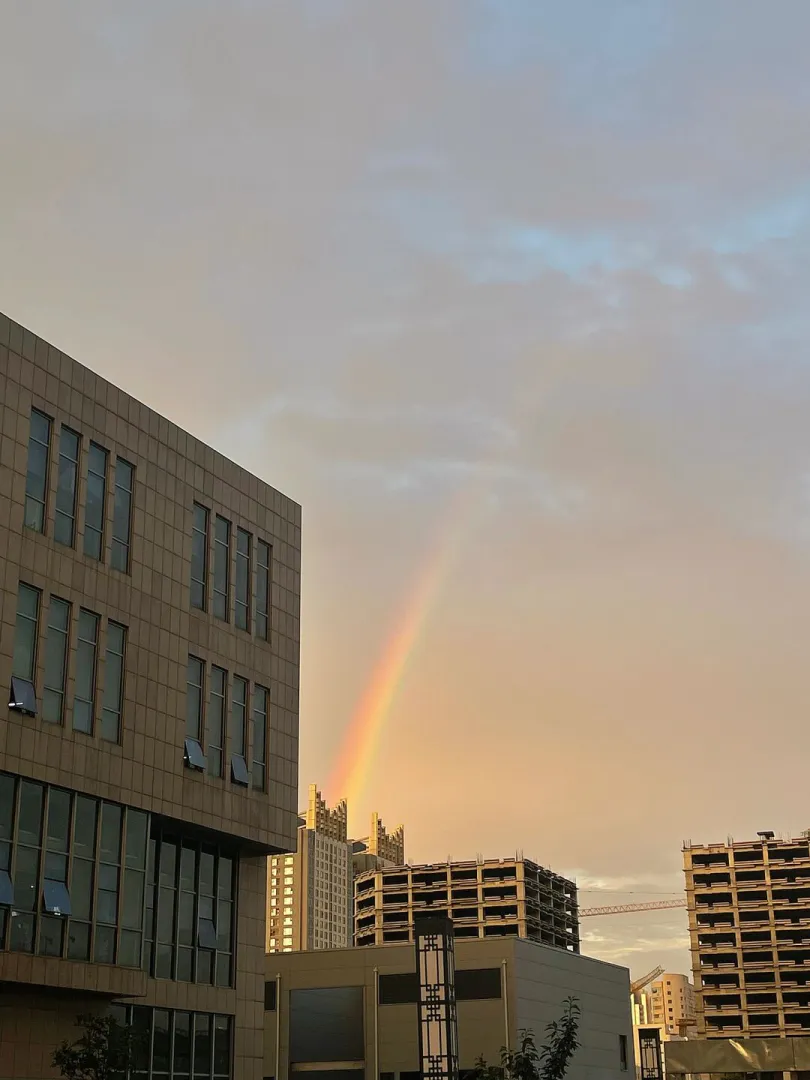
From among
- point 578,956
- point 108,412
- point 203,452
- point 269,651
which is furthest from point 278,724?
point 578,956

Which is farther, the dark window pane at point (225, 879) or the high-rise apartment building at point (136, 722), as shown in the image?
the dark window pane at point (225, 879)

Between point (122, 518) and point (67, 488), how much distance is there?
279 centimetres

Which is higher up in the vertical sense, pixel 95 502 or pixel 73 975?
pixel 95 502

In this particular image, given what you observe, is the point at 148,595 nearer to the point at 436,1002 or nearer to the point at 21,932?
Result: the point at 21,932

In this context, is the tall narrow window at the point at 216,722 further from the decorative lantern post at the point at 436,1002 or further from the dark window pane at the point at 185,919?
the decorative lantern post at the point at 436,1002

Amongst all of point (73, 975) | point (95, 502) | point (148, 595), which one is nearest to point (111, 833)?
point (73, 975)

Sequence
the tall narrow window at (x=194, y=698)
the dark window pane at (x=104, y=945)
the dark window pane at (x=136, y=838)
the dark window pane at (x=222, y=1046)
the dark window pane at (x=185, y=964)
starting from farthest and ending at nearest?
the dark window pane at (x=222, y=1046) → the tall narrow window at (x=194, y=698) → the dark window pane at (x=185, y=964) → the dark window pane at (x=136, y=838) → the dark window pane at (x=104, y=945)

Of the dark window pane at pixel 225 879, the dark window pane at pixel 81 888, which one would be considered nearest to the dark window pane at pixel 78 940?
the dark window pane at pixel 81 888

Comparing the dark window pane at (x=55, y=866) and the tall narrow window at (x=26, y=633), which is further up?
the tall narrow window at (x=26, y=633)

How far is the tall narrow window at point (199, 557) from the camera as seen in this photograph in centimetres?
4544

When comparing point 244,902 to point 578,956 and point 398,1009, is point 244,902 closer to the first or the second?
point 398,1009

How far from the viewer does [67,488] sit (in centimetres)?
3962

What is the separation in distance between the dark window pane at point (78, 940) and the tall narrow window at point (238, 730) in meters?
9.19

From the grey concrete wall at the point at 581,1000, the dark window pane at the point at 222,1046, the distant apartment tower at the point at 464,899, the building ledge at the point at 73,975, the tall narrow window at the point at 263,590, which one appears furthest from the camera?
the distant apartment tower at the point at 464,899
